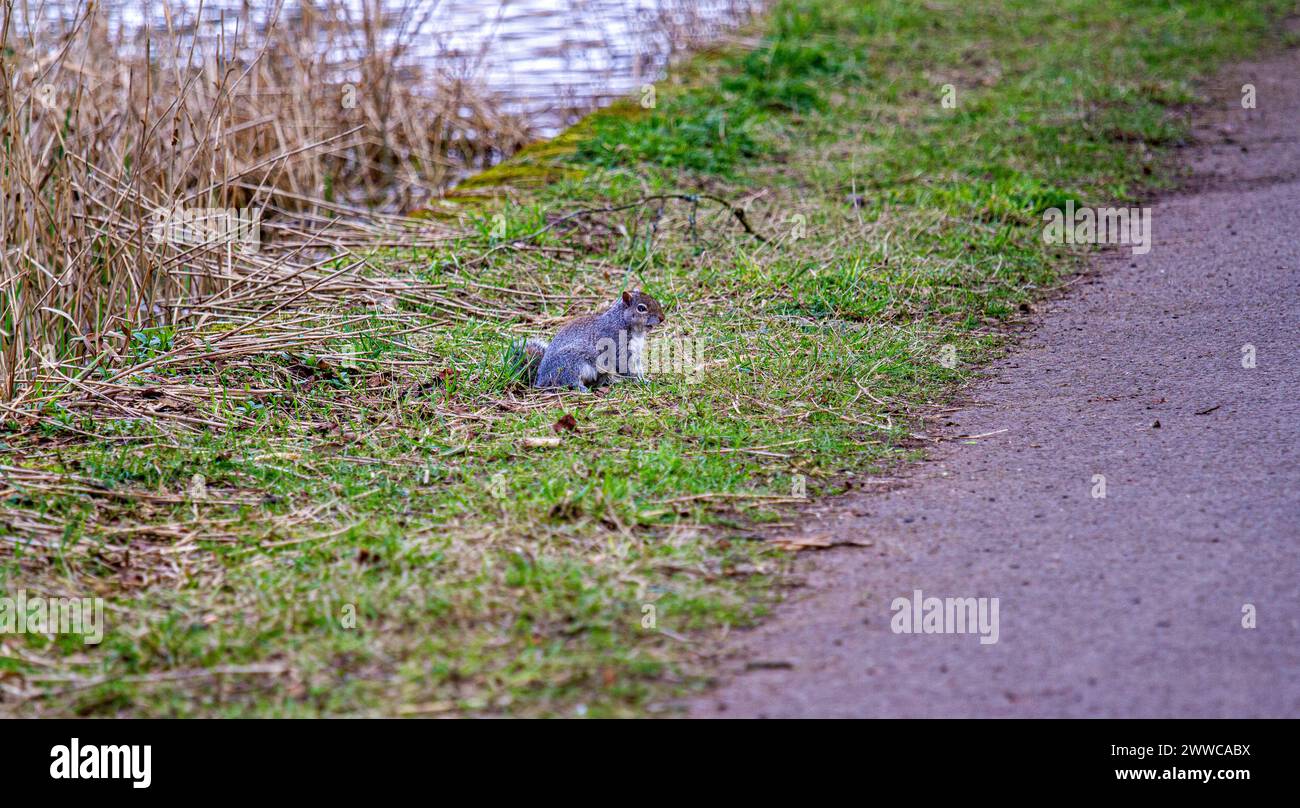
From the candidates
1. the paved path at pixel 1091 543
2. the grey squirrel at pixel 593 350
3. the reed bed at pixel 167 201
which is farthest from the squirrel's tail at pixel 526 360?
the paved path at pixel 1091 543

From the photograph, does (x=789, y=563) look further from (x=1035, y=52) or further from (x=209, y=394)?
(x=1035, y=52)

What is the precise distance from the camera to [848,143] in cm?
804

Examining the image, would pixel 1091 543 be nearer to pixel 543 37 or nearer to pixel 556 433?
pixel 556 433

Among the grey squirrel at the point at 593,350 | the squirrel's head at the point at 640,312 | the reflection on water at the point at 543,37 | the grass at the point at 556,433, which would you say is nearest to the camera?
the grass at the point at 556,433

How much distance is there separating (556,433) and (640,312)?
81 cm

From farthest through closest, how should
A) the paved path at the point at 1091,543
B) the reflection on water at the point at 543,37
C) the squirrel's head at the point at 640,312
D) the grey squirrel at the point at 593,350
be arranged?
the reflection on water at the point at 543,37
the squirrel's head at the point at 640,312
the grey squirrel at the point at 593,350
the paved path at the point at 1091,543

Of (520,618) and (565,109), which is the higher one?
(565,109)

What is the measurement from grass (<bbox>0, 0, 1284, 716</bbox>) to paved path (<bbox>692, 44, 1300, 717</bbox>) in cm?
25

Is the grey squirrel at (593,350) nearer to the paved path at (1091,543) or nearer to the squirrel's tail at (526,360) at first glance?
the squirrel's tail at (526,360)

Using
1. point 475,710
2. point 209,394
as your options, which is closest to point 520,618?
point 475,710

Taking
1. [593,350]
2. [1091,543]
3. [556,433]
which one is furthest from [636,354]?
[1091,543]

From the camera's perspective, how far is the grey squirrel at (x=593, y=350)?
16.0 feet

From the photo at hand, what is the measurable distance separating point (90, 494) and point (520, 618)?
153 cm

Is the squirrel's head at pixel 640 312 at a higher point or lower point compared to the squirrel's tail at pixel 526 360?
higher
